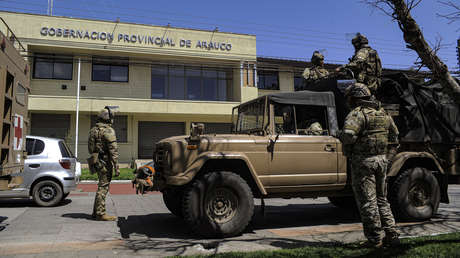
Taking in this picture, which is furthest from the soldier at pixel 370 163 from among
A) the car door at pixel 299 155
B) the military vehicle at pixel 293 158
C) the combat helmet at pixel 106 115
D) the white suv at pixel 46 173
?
the white suv at pixel 46 173

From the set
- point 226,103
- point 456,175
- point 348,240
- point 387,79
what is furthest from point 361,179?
point 226,103

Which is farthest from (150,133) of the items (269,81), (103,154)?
(103,154)

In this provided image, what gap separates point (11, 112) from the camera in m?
5.04

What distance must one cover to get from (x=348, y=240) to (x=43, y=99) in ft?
65.0

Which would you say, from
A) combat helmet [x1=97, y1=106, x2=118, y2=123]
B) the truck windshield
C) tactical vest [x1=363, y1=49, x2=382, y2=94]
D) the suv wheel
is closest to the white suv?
the suv wheel

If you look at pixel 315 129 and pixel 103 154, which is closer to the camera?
pixel 315 129

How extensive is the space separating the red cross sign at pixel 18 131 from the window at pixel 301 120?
13.6 feet

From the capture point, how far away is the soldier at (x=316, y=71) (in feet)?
24.0

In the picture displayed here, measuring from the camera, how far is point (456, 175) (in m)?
6.53

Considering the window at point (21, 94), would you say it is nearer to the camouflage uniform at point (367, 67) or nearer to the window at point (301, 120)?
the window at point (301, 120)

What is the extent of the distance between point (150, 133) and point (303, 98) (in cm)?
1876

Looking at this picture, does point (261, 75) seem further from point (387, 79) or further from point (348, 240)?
point (348, 240)

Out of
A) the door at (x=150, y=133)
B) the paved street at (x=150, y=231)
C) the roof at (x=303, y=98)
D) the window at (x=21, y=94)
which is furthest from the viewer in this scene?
the door at (x=150, y=133)

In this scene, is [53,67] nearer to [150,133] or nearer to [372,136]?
[150,133]
